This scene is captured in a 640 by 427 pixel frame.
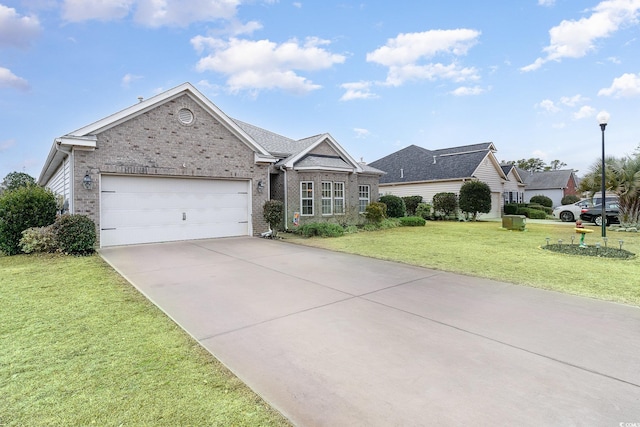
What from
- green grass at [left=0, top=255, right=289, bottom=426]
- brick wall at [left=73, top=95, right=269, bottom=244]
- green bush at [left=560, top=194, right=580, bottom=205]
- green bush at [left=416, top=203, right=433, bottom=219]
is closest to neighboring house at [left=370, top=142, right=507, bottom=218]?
green bush at [left=416, top=203, right=433, bottom=219]

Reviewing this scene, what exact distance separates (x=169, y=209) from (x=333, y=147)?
9471 mm

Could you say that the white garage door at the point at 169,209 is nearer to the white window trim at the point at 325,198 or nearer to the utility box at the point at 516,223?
the white window trim at the point at 325,198

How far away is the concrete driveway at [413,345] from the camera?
260 cm

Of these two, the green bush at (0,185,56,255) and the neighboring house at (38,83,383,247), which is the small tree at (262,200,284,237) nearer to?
the neighboring house at (38,83,383,247)

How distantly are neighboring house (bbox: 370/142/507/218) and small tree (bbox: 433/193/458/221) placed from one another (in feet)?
2.92

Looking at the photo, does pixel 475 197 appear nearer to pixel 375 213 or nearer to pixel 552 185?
pixel 375 213

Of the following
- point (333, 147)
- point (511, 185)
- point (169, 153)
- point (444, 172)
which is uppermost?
point (333, 147)

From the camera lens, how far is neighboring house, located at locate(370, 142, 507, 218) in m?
25.2

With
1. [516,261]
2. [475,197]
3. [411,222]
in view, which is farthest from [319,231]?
[475,197]

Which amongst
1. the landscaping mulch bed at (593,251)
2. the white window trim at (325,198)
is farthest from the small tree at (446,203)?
the landscaping mulch bed at (593,251)

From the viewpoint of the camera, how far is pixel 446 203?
79.7ft

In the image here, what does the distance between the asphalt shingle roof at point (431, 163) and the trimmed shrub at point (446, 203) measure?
5.57 ft

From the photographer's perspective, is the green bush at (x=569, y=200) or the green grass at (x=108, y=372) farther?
the green bush at (x=569, y=200)

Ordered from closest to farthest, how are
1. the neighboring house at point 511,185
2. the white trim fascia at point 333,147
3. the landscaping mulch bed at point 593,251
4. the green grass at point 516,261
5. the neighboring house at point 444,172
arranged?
1. the green grass at point 516,261
2. the landscaping mulch bed at point 593,251
3. the white trim fascia at point 333,147
4. the neighboring house at point 444,172
5. the neighboring house at point 511,185
